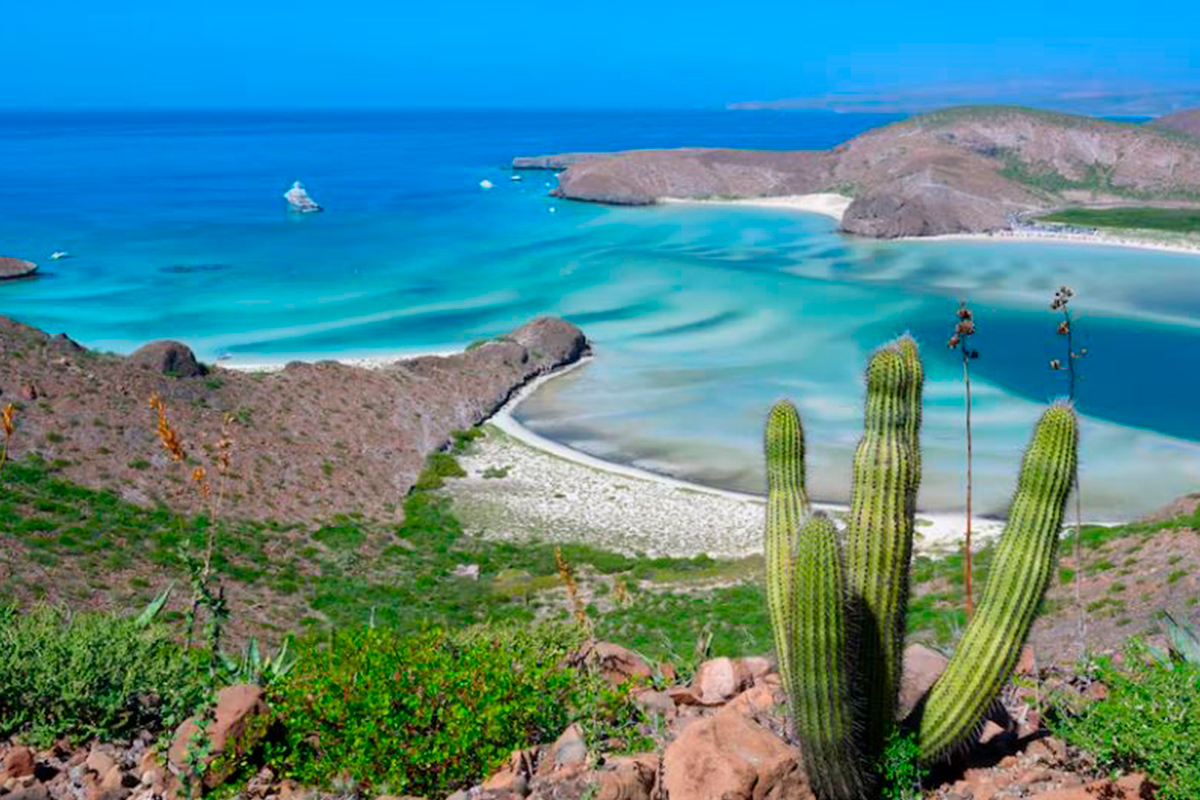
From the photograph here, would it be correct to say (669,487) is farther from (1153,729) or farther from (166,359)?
(1153,729)

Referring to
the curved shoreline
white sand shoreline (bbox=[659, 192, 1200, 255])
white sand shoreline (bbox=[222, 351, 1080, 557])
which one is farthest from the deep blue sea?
white sand shoreline (bbox=[659, 192, 1200, 255])

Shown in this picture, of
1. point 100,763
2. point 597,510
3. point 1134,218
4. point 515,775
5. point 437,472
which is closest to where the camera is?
point 515,775

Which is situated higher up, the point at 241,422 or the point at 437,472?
the point at 241,422

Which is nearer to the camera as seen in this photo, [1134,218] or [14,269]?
[14,269]

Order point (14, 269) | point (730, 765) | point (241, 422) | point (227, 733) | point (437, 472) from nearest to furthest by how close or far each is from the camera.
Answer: point (730, 765)
point (227, 733)
point (241, 422)
point (437, 472)
point (14, 269)

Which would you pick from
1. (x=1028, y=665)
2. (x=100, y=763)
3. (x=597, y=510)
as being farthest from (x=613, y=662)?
(x=597, y=510)

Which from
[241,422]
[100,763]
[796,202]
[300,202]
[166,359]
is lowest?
[241,422]

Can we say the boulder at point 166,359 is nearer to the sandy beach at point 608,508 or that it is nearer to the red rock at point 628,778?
the sandy beach at point 608,508

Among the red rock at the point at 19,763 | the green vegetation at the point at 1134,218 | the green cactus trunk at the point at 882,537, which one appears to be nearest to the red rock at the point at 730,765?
the green cactus trunk at the point at 882,537
